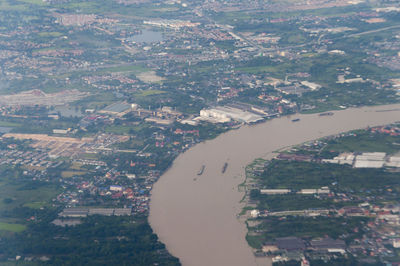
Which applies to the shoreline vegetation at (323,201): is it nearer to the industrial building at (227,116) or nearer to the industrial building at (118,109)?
the industrial building at (227,116)

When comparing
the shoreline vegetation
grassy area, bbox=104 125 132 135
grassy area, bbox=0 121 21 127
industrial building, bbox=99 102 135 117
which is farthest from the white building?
grassy area, bbox=0 121 21 127

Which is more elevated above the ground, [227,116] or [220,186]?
[227,116]

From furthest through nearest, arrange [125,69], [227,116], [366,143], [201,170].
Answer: [125,69] < [227,116] < [366,143] < [201,170]

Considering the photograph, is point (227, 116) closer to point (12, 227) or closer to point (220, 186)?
point (220, 186)

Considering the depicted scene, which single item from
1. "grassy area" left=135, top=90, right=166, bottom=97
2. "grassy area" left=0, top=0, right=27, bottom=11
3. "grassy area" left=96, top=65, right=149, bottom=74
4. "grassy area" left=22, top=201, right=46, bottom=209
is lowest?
"grassy area" left=22, top=201, right=46, bottom=209

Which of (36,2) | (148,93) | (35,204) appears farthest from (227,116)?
(36,2)

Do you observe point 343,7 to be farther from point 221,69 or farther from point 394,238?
point 394,238

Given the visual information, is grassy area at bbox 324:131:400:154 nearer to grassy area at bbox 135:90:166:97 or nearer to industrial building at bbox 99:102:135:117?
industrial building at bbox 99:102:135:117

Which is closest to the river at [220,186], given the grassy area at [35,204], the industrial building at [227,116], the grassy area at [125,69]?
the industrial building at [227,116]
